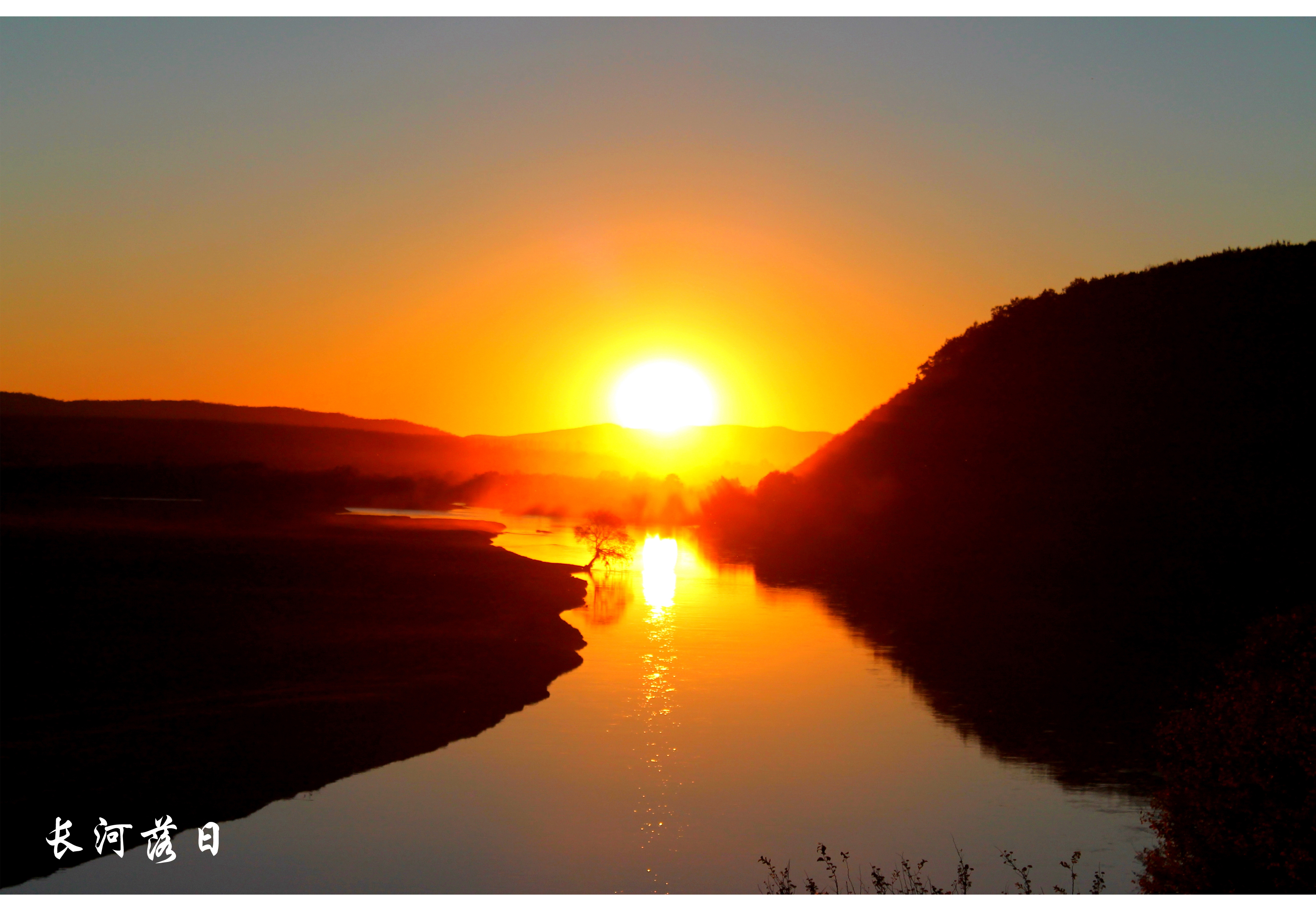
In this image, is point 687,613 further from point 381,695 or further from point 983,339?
point 983,339

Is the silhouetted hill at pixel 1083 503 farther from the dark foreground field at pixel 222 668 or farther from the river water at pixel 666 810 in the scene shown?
the dark foreground field at pixel 222 668

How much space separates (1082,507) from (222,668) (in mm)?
83863

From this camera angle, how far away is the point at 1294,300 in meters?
104

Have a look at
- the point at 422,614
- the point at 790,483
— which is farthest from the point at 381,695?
the point at 790,483

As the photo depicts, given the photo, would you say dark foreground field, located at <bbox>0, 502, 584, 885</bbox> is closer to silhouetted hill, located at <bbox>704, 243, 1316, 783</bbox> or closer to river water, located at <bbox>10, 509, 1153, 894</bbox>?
river water, located at <bbox>10, 509, 1153, 894</bbox>

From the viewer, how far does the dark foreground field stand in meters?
23.9

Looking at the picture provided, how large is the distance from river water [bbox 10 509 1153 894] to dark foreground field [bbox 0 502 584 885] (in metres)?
1.55

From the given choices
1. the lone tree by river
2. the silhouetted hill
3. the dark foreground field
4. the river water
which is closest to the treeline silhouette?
the silhouetted hill

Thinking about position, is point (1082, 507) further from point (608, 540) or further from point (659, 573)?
point (608, 540)

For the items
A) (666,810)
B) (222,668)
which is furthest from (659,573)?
(666,810)

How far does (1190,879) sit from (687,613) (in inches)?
1779

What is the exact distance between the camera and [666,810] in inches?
1016

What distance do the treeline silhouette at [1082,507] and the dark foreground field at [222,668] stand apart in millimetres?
20169

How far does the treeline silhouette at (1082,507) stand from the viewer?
47531 millimetres
